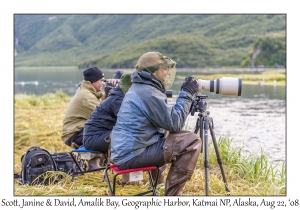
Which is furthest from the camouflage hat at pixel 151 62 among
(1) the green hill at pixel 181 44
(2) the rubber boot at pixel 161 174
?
(1) the green hill at pixel 181 44

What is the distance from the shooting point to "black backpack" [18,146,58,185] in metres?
5.08

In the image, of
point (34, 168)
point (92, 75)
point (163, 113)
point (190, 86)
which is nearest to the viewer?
point (163, 113)

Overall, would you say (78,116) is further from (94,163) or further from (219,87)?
(219,87)

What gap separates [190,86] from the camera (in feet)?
13.0

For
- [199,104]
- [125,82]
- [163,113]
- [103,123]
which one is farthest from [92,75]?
[163,113]

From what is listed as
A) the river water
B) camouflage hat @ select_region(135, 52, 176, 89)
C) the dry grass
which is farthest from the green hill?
camouflage hat @ select_region(135, 52, 176, 89)

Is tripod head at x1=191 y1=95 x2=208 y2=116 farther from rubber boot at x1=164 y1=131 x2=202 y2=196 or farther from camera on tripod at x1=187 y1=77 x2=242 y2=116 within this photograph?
rubber boot at x1=164 y1=131 x2=202 y2=196

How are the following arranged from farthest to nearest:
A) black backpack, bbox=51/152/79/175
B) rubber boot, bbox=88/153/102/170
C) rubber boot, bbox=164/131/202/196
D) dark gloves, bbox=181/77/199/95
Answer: rubber boot, bbox=88/153/102/170, black backpack, bbox=51/152/79/175, dark gloves, bbox=181/77/199/95, rubber boot, bbox=164/131/202/196

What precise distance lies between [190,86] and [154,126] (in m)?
0.54

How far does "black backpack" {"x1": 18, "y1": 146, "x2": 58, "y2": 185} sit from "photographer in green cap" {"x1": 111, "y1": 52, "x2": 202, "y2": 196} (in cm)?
166

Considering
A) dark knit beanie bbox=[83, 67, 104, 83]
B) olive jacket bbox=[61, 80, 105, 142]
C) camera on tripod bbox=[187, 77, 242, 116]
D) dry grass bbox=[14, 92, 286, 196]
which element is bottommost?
dry grass bbox=[14, 92, 286, 196]

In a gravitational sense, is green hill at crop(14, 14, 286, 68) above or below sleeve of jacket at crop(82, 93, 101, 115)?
above

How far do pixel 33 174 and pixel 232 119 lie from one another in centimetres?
1037

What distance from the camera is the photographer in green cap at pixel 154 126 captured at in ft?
12.1
